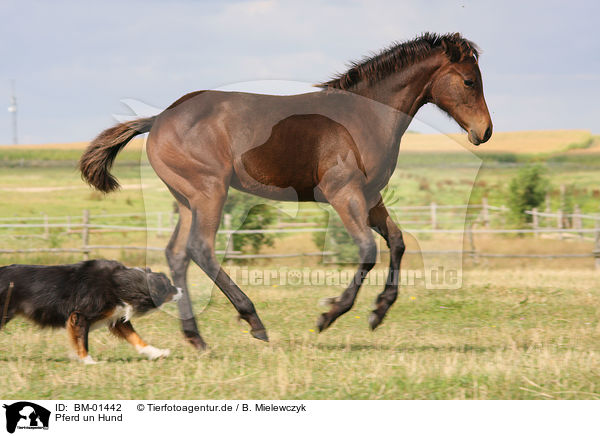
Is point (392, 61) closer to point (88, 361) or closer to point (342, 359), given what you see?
point (342, 359)

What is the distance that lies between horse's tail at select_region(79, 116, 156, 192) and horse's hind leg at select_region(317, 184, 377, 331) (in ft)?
6.58

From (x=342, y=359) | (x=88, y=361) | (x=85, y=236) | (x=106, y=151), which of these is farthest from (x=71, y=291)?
(x=85, y=236)

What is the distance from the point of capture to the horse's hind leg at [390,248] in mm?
5316

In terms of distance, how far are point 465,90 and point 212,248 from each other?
2652 mm

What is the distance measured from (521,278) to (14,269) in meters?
8.58

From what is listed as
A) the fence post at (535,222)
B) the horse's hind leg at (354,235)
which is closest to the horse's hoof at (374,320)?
the horse's hind leg at (354,235)

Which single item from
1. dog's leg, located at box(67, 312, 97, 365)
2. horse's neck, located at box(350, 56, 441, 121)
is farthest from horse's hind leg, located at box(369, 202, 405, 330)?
dog's leg, located at box(67, 312, 97, 365)

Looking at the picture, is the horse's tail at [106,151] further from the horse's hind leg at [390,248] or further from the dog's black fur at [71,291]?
the horse's hind leg at [390,248]

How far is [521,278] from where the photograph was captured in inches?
417

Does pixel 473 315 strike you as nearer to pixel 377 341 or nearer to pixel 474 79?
pixel 377 341

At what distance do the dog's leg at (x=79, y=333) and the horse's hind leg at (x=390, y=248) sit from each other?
243 centimetres

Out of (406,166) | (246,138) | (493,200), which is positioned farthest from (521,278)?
(493,200)

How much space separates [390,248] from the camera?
5.44m
